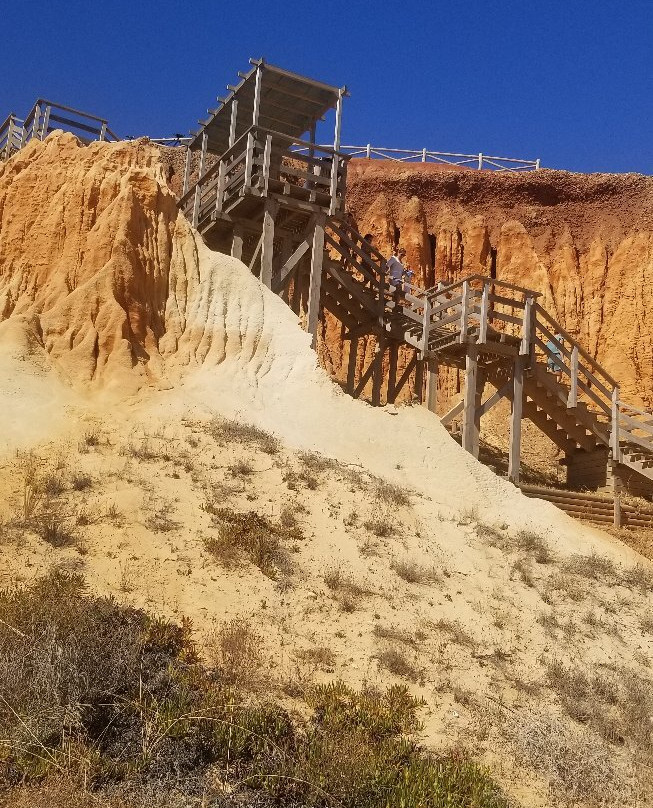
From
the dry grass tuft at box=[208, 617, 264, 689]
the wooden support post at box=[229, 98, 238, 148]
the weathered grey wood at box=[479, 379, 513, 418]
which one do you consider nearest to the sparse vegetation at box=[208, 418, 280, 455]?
the dry grass tuft at box=[208, 617, 264, 689]

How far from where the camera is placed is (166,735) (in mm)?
6031

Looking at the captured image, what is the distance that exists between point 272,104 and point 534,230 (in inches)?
709

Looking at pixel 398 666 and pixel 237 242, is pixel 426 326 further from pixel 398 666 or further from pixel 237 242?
pixel 398 666

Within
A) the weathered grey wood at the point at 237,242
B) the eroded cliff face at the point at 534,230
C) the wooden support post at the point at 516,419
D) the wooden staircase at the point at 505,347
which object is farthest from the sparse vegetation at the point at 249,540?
the eroded cliff face at the point at 534,230

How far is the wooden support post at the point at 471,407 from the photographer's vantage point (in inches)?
781

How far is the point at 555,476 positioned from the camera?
26.0 meters

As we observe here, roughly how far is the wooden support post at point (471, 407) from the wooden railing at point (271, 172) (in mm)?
5225

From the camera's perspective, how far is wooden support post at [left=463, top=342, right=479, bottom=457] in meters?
19.8

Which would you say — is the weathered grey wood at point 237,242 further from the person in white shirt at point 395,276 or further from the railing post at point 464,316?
the railing post at point 464,316

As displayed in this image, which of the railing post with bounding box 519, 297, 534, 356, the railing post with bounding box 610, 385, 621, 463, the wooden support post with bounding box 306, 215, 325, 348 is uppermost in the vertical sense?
the wooden support post with bounding box 306, 215, 325, 348

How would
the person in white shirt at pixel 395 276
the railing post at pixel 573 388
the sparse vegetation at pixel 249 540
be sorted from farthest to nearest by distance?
the person in white shirt at pixel 395 276, the railing post at pixel 573 388, the sparse vegetation at pixel 249 540

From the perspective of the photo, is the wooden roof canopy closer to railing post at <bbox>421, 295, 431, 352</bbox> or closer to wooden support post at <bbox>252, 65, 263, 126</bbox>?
wooden support post at <bbox>252, 65, 263, 126</bbox>

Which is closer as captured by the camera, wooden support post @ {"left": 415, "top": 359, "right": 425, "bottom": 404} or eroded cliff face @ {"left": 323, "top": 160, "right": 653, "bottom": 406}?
wooden support post @ {"left": 415, "top": 359, "right": 425, "bottom": 404}

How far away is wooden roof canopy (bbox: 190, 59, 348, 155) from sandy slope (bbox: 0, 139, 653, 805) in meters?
5.30
